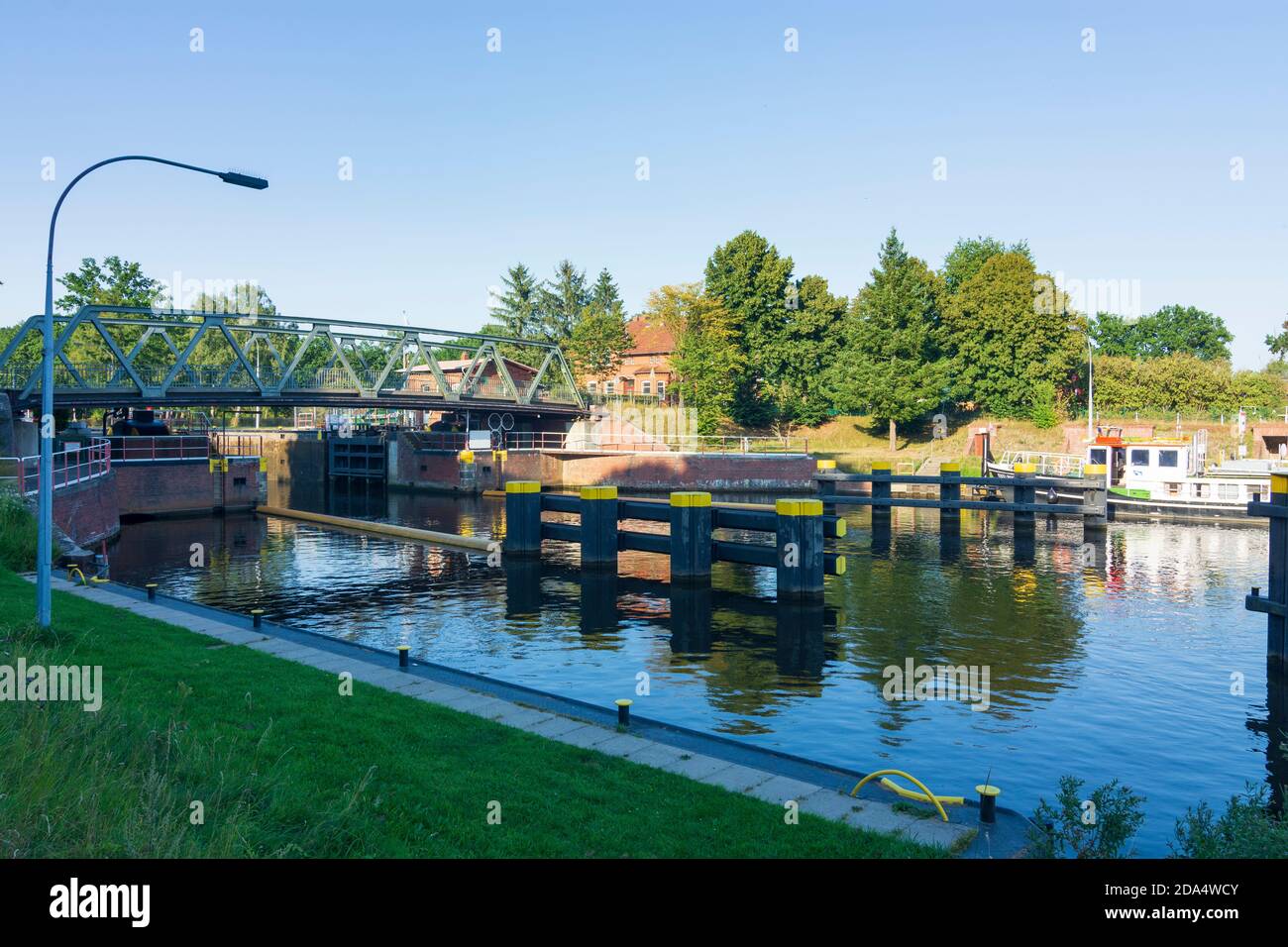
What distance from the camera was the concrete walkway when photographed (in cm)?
965

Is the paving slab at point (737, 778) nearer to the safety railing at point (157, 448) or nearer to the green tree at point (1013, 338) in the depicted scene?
the safety railing at point (157, 448)

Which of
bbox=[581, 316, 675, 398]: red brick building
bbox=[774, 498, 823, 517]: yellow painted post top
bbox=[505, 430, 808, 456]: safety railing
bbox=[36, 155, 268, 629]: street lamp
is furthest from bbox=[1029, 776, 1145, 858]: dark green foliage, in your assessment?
bbox=[581, 316, 675, 398]: red brick building

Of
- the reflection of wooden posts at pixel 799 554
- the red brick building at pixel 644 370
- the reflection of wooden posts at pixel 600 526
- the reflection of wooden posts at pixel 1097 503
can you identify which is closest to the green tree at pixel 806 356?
the red brick building at pixel 644 370

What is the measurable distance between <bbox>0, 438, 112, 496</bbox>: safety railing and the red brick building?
170 feet

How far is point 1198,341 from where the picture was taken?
357ft

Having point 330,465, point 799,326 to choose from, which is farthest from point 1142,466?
point 330,465

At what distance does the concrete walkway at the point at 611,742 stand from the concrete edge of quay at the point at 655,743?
0.6 inches

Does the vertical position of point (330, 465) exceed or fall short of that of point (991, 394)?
it falls short

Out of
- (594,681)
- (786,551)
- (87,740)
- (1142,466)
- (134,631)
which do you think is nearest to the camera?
(87,740)

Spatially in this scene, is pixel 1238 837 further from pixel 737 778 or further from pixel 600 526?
pixel 600 526

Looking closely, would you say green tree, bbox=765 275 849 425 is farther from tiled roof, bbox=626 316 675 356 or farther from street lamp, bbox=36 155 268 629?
street lamp, bbox=36 155 268 629

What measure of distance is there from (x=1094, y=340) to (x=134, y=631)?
350 feet
